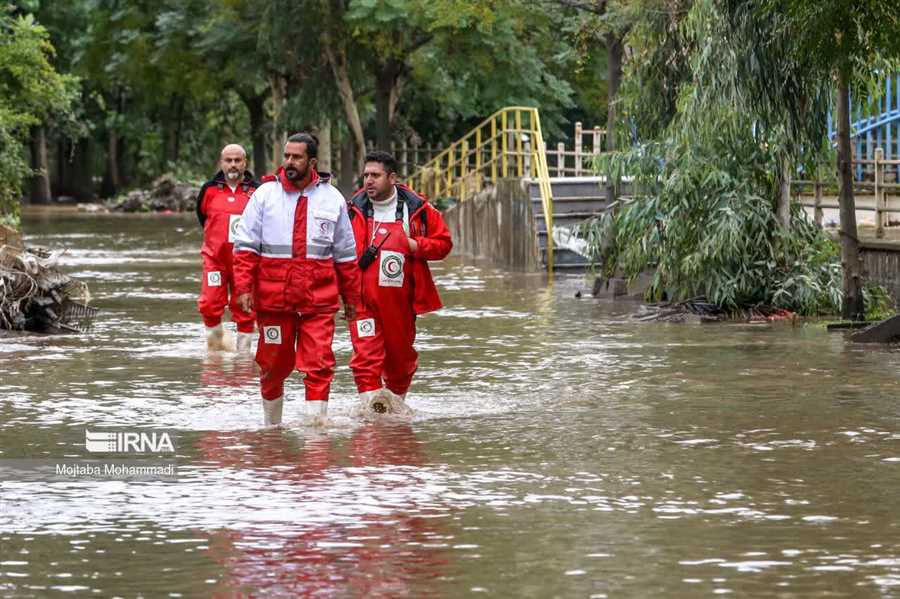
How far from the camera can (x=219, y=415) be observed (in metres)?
12.5

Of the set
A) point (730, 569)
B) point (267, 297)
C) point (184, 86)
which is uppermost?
point (184, 86)

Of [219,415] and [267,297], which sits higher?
[267,297]

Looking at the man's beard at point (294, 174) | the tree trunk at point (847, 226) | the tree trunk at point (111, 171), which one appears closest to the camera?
the man's beard at point (294, 174)

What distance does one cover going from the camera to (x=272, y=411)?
1184 cm

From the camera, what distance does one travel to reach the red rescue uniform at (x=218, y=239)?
16.6 meters

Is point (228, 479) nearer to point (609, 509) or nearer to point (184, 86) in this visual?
point (609, 509)

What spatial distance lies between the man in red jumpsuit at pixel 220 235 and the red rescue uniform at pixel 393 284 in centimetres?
445

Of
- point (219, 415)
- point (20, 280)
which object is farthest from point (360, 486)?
point (20, 280)

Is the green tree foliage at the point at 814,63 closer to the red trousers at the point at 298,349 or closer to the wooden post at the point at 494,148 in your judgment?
the red trousers at the point at 298,349

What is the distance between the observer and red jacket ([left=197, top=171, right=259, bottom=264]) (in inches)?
653

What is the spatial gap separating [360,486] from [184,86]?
5391 cm

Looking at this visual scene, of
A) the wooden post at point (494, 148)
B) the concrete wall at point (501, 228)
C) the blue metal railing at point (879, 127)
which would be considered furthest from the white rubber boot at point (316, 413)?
the wooden post at point (494, 148)

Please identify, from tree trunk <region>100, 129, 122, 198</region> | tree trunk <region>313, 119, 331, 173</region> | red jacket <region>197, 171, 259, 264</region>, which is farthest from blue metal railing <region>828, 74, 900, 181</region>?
tree trunk <region>100, 129, 122, 198</region>

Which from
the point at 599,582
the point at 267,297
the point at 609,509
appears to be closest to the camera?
the point at 599,582
